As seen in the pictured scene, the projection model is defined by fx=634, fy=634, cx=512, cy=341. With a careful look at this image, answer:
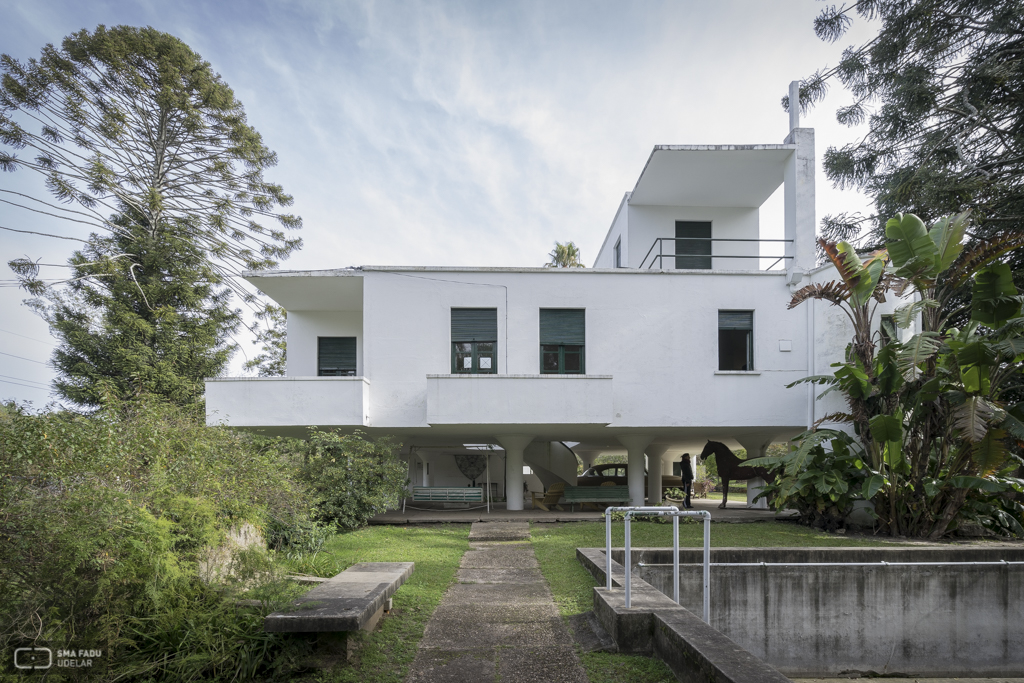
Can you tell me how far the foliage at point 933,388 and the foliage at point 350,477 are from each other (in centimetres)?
892

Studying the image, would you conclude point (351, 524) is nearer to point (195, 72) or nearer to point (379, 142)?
point (379, 142)

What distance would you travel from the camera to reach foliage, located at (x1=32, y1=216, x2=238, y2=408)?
84.7ft

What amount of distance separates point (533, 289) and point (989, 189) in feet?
39.8

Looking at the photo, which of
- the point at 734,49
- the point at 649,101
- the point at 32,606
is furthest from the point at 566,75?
the point at 32,606

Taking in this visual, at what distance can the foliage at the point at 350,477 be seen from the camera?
14.4m

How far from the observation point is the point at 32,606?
17.1ft

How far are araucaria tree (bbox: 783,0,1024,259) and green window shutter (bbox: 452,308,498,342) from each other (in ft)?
38.9

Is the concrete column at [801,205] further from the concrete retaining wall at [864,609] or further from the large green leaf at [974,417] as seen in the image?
the concrete retaining wall at [864,609]

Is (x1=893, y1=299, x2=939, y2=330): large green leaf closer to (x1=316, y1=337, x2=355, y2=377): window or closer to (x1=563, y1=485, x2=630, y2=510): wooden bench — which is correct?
(x1=563, y1=485, x2=630, y2=510): wooden bench

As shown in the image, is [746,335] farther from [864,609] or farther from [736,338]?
[864,609]

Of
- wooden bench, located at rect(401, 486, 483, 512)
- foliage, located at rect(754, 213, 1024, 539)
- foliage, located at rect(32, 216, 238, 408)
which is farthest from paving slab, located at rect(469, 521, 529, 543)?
foliage, located at rect(32, 216, 238, 408)

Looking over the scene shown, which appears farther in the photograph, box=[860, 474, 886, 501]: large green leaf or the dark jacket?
the dark jacket

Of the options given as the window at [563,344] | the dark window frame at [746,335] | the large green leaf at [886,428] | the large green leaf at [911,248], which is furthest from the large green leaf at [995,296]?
the window at [563,344]

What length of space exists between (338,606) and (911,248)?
12081 millimetres
